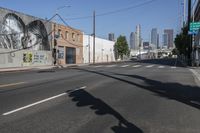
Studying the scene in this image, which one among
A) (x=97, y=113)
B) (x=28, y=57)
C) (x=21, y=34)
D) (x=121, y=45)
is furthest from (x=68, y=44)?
(x=97, y=113)

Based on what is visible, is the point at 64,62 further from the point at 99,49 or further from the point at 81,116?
the point at 81,116

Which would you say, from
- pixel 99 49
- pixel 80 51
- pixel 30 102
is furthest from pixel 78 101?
pixel 99 49

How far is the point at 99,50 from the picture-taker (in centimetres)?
9262

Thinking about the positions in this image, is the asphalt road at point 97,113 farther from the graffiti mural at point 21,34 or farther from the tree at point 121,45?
the tree at point 121,45

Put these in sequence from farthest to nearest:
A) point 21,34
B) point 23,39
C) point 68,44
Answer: point 68,44 → point 23,39 → point 21,34

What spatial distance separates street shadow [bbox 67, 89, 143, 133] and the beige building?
48.5 metres

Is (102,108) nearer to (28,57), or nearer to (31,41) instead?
(28,57)

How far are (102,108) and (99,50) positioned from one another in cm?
8202

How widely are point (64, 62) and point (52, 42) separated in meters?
6.34

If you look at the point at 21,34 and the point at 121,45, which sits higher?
the point at 21,34

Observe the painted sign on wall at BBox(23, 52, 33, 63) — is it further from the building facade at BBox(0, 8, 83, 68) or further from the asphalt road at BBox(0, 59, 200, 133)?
the asphalt road at BBox(0, 59, 200, 133)

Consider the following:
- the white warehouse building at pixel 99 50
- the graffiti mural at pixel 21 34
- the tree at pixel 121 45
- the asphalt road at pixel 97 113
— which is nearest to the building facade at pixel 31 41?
the graffiti mural at pixel 21 34

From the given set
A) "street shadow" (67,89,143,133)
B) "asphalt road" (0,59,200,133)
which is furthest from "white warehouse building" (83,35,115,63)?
"asphalt road" (0,59,200,133)

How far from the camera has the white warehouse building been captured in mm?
80062
